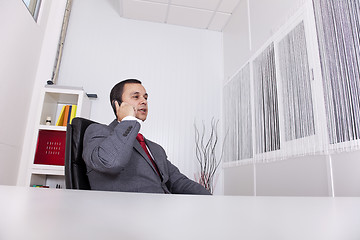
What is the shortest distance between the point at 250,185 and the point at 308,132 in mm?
1023

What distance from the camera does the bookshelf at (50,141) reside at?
2502 millimetres

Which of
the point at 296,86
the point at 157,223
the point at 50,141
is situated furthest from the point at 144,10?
the point at 157,223

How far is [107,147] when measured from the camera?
3.86ft

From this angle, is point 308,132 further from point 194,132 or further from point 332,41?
point 194,132

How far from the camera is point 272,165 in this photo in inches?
88.3

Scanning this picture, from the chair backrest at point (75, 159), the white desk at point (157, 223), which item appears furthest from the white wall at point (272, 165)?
the white desk at point (157, 223)

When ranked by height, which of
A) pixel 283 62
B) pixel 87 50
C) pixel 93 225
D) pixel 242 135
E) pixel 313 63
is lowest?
Answer: pixel 93 225

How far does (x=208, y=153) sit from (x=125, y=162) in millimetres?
2300

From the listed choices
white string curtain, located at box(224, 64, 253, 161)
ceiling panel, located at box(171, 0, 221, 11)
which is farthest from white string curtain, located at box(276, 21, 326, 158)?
ceiling panel, located at box(171, 0, 221, 11)

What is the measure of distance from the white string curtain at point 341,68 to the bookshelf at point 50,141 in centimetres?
234

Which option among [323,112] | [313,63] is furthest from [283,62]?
[323,112]

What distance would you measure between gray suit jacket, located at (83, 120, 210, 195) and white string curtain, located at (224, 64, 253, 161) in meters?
1.60

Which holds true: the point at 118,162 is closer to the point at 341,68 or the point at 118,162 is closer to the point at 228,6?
the point at 341,68

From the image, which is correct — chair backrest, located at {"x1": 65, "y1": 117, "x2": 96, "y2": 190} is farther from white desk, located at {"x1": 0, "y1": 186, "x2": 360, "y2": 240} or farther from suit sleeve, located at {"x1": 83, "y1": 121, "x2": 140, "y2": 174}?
white desk, located at {"x1": 0, "y1": 186, "x2": 360, "y2": 240}
